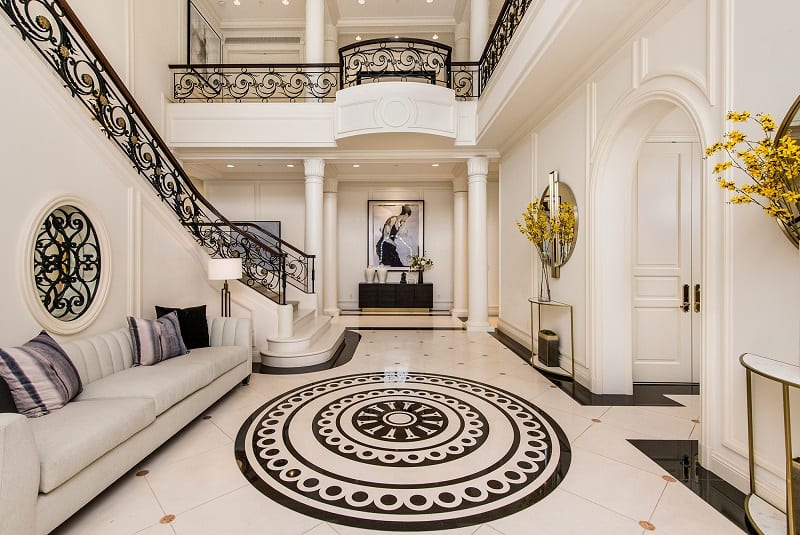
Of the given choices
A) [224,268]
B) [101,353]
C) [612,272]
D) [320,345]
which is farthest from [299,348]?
[612,272]

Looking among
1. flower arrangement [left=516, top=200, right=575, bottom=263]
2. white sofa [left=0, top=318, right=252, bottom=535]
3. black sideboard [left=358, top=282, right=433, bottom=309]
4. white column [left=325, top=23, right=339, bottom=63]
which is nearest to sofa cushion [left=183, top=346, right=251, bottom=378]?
white sofa [left=0, top=318, right=252, bottom=535]

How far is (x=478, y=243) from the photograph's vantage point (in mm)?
7094

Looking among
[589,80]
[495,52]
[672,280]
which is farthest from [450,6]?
[672,280]

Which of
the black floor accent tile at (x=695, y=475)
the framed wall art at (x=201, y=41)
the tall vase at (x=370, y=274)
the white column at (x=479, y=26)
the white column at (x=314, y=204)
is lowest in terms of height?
the black floor accent tile at (x=695, y=475)

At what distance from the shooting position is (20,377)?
2.20 metres

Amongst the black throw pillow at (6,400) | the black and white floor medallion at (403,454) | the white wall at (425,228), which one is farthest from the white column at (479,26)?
the black throw pillow at (6,400)

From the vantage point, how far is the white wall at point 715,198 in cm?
204

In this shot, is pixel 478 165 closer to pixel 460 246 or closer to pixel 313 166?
pixel 460 246

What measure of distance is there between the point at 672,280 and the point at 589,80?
7.92 feet

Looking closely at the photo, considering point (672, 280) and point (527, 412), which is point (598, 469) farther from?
point (672, 280)

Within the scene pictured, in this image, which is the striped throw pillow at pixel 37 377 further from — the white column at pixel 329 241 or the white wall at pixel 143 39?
the white column at pixel 329 241

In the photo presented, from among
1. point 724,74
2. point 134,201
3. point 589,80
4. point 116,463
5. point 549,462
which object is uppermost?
point 589,80

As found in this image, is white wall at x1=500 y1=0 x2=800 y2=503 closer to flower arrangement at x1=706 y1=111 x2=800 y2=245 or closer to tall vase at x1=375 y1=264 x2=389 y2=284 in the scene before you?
flower arrangement at x1=706 y1=111 x2=800 y2=245

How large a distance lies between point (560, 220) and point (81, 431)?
15.2ft
